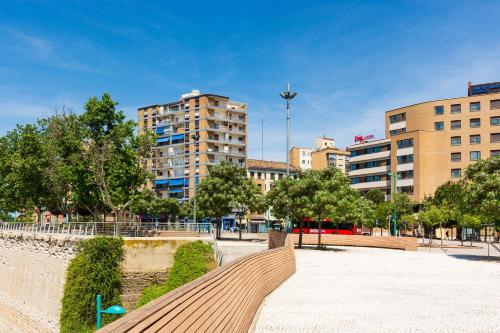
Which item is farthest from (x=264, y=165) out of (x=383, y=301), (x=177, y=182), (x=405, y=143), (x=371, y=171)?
(x=383, y=301)

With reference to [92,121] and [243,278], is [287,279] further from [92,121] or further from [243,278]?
[92,121]

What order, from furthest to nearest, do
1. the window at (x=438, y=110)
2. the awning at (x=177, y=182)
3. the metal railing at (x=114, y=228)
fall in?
the awning at (x=177, y=182) → the window at (x=438, y=110) → the metal railing at (x=114, y=228)

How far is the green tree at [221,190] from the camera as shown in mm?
47062

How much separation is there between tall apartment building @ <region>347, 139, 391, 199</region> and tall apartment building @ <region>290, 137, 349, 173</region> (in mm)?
5896

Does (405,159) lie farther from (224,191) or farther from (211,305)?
(211,305)

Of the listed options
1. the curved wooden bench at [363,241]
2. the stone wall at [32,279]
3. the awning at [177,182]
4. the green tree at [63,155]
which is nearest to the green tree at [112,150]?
the green tree at [63,155]

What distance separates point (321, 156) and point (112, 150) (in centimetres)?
8158

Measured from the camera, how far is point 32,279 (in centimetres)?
3303

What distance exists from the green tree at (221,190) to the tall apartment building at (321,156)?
46709 mm

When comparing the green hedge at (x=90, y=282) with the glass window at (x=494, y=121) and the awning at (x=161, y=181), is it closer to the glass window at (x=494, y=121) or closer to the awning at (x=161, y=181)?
the glass window at (x=494, y=121)

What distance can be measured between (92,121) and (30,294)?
13.4m

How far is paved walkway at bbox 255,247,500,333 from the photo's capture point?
37.9ft

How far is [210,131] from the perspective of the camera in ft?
300

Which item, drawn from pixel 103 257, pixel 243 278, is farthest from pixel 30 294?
pixel 243 278
